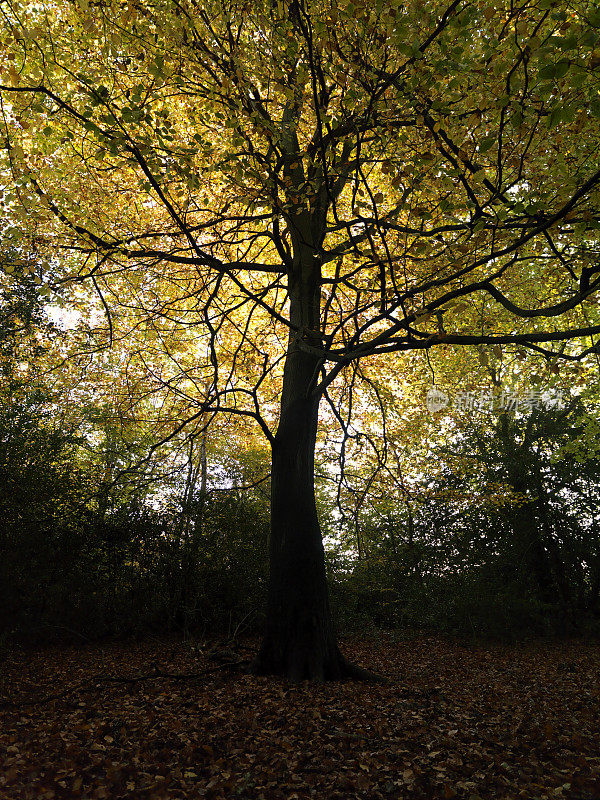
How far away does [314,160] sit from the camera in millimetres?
5586

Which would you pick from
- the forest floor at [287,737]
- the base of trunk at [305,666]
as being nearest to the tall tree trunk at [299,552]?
the base of trunk at [305,666]

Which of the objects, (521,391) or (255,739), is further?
(521,391)

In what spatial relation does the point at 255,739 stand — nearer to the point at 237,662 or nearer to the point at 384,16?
the point at 237,662

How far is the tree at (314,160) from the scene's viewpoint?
3945 mm

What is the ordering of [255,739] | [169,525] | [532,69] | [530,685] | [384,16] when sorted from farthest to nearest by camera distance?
[169,525]
[530,685]
[532,69]
[255,739]
[384,16]

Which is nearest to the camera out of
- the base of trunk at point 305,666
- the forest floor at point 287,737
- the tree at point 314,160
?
the forest floor at point 287,737

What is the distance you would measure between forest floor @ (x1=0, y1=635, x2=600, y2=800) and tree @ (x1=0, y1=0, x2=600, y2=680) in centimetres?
99

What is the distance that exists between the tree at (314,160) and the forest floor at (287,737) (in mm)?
985

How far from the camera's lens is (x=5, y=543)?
305 inches

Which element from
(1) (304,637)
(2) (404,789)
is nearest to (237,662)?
(1) (304,637)

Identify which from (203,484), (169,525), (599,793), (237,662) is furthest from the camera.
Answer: (203,484)

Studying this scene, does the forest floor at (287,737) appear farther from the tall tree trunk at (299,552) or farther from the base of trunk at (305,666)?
the tall tree trunk at (299,552)

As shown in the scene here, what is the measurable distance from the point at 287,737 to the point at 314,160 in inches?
219

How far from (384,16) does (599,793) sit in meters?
5.56
